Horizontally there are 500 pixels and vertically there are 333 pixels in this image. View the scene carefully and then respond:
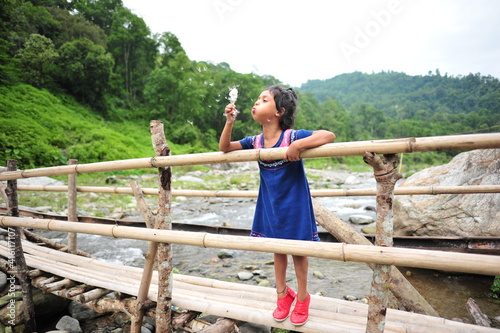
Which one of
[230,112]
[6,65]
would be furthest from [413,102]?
[230,112]

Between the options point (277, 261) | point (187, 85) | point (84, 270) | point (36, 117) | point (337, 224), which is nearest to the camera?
point (277, 261)

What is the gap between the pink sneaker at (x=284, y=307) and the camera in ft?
5.85

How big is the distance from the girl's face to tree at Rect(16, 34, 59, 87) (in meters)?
23.9

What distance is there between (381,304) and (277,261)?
70 cm

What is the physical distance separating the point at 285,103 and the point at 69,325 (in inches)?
122

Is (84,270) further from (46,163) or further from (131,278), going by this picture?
(46,163)

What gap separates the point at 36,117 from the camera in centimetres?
1530

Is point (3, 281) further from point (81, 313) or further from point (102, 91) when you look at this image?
point (102, 91)

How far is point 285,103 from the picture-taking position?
1831mm

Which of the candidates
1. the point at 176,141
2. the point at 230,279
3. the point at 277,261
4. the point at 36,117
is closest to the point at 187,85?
the point at 176,141

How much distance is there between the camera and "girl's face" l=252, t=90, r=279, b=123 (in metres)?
1.81

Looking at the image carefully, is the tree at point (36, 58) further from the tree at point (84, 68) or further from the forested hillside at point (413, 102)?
the forested hillside at point (413, 102)

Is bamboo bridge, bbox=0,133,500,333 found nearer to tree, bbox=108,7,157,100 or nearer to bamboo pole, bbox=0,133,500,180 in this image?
bamboo pole, bbox=0,133,500,180

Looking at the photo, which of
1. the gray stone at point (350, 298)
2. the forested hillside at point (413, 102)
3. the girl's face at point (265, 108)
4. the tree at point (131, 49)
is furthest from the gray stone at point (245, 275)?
the tree at point (131, 49)
